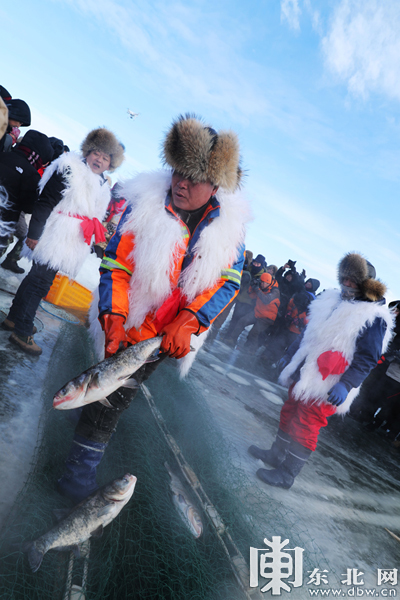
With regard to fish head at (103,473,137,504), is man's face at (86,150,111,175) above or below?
above

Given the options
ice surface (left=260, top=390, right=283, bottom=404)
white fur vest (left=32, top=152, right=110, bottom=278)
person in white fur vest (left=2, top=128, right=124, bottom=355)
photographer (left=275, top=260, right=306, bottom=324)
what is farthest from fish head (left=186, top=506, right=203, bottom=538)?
photographer (left=275, top=260, right=306, bottom=324)

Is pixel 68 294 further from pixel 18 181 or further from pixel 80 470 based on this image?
pixel 80 470

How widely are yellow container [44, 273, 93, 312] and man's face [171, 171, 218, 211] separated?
366cm

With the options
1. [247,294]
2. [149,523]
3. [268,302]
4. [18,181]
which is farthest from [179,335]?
[247,294]

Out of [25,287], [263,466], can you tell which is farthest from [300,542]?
[25,287]

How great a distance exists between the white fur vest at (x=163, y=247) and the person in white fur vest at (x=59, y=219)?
1.49m

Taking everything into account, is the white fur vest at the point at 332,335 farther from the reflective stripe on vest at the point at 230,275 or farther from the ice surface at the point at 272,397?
the ice surface at the point at 272,397

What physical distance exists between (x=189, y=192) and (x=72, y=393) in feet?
4.18

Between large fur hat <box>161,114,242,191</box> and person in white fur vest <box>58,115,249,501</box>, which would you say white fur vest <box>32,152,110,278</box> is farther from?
large fur hat <box>161,114,242,191</box>

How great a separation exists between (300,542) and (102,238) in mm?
3332

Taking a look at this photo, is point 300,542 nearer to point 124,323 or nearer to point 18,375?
point 124,323

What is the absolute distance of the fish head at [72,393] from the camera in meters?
1.54

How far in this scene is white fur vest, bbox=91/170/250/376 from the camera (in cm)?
187

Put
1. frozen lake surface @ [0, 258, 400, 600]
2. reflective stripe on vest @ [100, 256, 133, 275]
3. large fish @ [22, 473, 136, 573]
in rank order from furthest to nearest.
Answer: frozen lake surface @ [0, 258, 400, 600] < reflective stripe on vest @ [100, 256, 133, 275] < large fish @ [22, 473, 136, 573]
